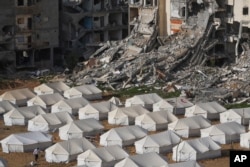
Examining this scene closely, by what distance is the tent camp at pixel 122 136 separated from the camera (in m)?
51.0

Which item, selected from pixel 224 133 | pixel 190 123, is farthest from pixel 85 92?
pixel 224 133

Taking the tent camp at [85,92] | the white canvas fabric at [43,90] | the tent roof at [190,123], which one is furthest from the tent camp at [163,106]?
the white canvas fabric at [43,90]

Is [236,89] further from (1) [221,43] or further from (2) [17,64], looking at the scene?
(2) [17,64]

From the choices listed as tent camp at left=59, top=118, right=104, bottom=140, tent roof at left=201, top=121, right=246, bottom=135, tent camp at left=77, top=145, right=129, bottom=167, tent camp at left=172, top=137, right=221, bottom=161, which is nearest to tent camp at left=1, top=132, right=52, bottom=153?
tent camp at left=59, top=118, right=104, bottom=140

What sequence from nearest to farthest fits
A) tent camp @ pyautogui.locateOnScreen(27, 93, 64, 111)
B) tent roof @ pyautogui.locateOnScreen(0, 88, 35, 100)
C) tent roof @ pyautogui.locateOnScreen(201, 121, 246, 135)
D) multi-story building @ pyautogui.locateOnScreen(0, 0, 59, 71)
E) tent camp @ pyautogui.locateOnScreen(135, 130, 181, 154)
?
tent camp @ pyautogui.locateOnScreen(135, 130, 181, 154)
tent roof @ pyautogui.locateOnScreen(201, 121, 246, 135)
tent camp @ pyautogui.locateOnScreen(27, 93, 64, 111)
tent roof @ pyautogui.locateOnScreen(0, 88, 35, 100)
multi-story building @ pyautogui.locateOnScreen(0, 0, 59, 71)

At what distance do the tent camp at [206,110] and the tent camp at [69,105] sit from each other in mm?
6507

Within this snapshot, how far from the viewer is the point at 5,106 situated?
58844mm

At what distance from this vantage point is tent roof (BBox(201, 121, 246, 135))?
51.8 meters

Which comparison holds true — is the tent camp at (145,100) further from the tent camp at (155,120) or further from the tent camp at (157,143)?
the tent camp at (157,143)

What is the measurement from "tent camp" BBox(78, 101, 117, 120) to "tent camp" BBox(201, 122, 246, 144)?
289 inches

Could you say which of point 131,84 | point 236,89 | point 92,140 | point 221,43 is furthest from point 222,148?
point 221,43

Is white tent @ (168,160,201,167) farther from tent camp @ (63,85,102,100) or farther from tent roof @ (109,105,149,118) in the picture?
tent camp @ (63,85,102,100)

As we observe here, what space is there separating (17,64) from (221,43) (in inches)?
598

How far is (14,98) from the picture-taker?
6109 centimetres
